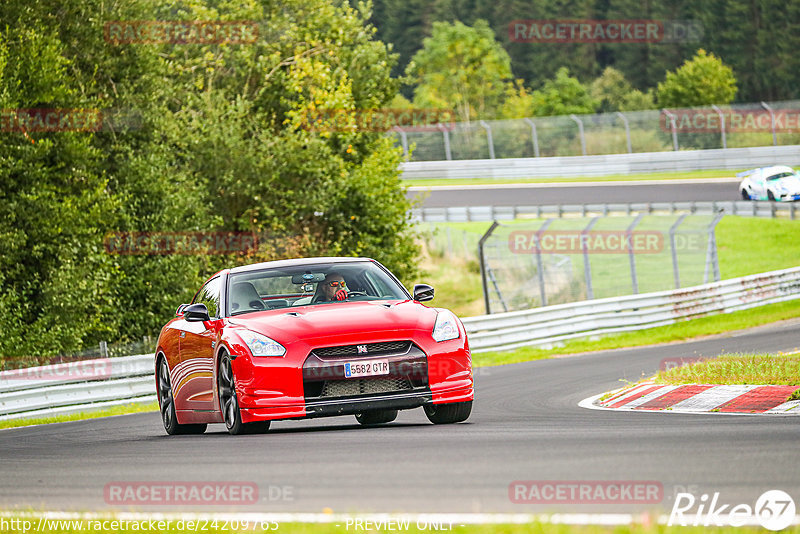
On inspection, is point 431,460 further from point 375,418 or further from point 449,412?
point 375,418

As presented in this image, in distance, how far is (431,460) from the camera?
7.05m

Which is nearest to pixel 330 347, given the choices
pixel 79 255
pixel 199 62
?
pixel 79 255

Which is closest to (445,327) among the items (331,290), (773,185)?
(331,290)

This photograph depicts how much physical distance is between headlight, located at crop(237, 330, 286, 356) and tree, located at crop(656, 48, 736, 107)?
74.8 m

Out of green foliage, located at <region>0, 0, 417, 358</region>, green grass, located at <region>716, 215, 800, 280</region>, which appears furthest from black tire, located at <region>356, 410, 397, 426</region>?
green grass, located at <region>716, 215, 800, 280</region>

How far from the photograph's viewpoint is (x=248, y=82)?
3722cm

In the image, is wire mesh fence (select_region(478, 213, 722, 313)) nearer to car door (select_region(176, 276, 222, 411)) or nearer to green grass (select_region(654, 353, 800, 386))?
green grass (select_region(654, 353, 800, 386))

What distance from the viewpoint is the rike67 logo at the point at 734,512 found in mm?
4812

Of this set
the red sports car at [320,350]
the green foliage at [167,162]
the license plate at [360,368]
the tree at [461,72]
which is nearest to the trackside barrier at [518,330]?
the green foliage at [167,162]

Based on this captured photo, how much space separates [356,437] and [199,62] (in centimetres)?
2855

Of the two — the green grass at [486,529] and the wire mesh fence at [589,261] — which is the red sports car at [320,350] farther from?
the wire mesh fence at [589,261]

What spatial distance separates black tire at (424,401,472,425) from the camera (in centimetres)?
985

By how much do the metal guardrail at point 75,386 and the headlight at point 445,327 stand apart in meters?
9.01

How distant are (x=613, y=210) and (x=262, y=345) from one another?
34.0m
